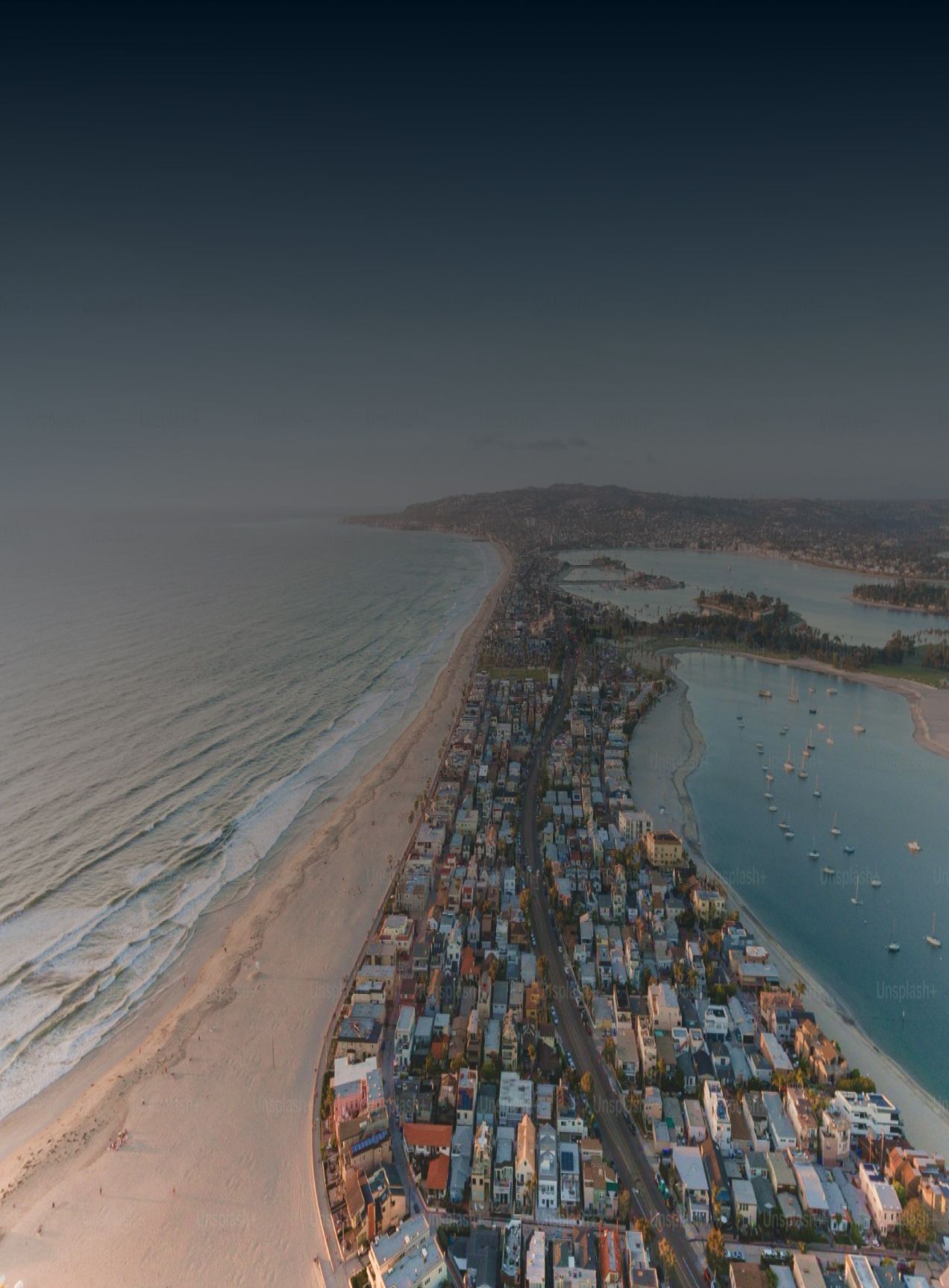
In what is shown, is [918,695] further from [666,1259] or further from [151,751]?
[151,751]

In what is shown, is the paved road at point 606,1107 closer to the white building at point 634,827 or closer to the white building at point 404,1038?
the white building at point 634,827

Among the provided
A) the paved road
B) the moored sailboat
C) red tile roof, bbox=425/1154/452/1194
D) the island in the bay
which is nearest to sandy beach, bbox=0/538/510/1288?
red tile roof, bbox=425/1154/452/1194

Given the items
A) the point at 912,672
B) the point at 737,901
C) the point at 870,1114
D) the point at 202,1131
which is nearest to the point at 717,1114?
the point at 870,1114

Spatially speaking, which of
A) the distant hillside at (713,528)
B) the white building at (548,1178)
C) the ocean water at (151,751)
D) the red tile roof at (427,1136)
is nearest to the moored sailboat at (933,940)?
the white building at (548,1178)

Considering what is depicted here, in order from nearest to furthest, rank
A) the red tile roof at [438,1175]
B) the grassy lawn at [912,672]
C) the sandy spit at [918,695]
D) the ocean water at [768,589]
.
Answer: the red tile roof at [438,1175] < the sandy spit at [918,695] < the grassy lawn at [912,672] < the ocean water at [768,589]

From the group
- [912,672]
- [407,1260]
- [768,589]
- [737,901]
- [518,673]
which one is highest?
[518,673]

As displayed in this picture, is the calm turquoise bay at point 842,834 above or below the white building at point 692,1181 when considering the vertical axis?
below

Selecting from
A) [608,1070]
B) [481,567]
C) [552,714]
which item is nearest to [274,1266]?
[608,1070]
